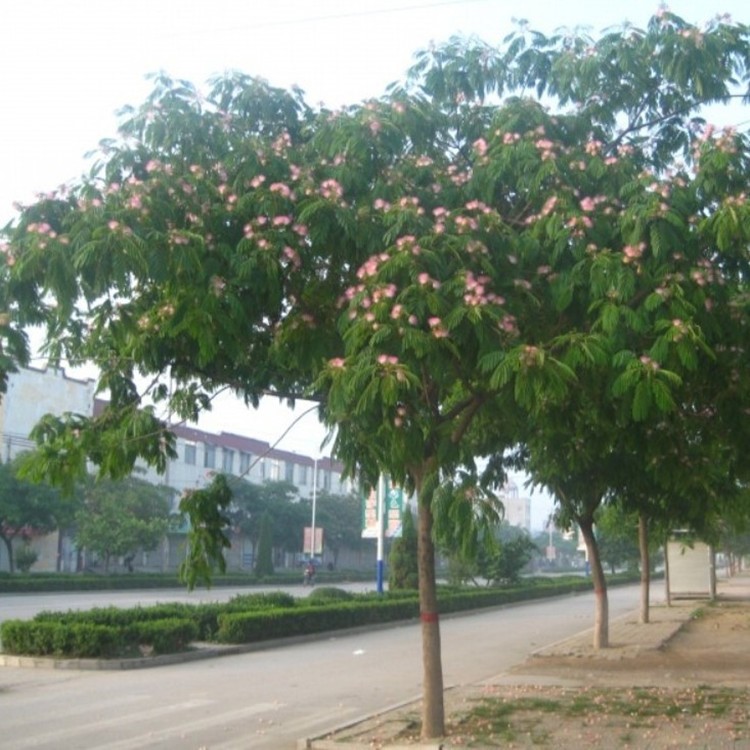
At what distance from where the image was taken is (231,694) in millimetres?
15078

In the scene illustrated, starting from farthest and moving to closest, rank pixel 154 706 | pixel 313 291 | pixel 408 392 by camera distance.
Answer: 1. pixel 154 706
2. pixel 313 291
3. pixel 408 392

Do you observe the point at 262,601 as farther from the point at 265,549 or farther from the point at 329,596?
the point at 265,549

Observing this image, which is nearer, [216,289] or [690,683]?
[216,289]

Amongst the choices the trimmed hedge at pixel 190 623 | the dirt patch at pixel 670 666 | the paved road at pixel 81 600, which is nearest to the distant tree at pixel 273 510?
the paved road at pixel 81 600

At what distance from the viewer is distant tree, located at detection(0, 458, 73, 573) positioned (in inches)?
1911

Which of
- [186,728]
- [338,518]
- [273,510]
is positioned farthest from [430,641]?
[338,518]

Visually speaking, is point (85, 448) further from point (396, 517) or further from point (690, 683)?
point (396, 517)

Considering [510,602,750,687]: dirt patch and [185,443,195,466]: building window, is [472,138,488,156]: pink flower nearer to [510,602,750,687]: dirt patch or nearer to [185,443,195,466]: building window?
[510,602,750,687]: dirt patch

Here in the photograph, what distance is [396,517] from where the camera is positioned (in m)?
36.7

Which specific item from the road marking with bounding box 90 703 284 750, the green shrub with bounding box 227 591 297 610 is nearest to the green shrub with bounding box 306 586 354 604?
the green shrub with bounding box 227 591 297 610

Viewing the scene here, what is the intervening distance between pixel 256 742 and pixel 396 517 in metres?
25.6

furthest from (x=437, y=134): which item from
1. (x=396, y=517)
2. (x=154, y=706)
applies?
(x=396, y=517)

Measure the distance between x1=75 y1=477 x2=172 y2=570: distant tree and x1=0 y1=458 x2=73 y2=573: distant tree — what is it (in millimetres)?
1472

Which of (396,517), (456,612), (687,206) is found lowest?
(456,612)
